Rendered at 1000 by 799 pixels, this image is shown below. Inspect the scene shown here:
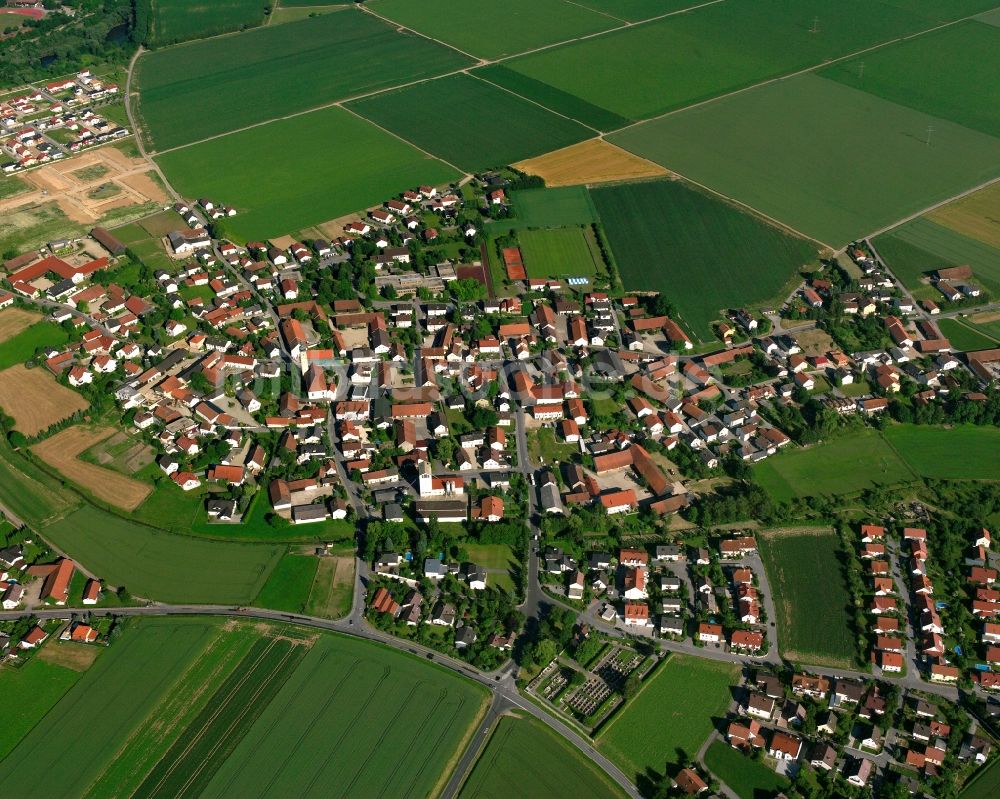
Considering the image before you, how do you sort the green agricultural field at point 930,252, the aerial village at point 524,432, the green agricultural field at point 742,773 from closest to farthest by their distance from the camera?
1. the green agricultural field at point 742,773
2. the aerial village at point 524,432
3. the green agricultural field at point 930,252

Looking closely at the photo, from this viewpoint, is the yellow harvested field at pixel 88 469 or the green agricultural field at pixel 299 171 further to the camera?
the green agricultural field at pixel 299 171

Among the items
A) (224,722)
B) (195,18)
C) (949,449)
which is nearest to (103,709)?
(224,722)

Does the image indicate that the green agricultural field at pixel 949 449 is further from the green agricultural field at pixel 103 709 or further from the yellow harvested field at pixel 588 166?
the green agricultural field at pixel 103 709

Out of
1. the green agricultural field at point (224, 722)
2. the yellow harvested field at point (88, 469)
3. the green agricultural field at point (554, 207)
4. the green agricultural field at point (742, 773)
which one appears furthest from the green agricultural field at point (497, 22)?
the green agricultural field at point (742, 773)

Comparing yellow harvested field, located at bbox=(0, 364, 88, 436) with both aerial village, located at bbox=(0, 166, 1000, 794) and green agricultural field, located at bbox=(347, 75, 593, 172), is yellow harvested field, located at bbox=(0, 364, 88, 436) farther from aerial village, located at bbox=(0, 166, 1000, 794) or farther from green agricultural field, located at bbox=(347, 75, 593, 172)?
green agricultural field, located at bbox=(347, 75, 593, 172)

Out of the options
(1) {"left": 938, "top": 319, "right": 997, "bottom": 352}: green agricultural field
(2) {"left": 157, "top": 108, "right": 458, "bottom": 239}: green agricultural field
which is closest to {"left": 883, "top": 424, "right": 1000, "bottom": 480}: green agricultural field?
(1) {"left": 938, "top": 319, "right": 997, "bottom": 352}: green agricultural field

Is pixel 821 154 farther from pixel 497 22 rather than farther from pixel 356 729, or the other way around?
pixel 356 729

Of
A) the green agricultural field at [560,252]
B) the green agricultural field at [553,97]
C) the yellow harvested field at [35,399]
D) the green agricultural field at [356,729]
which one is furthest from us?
the green agricultural field at [553,97]
